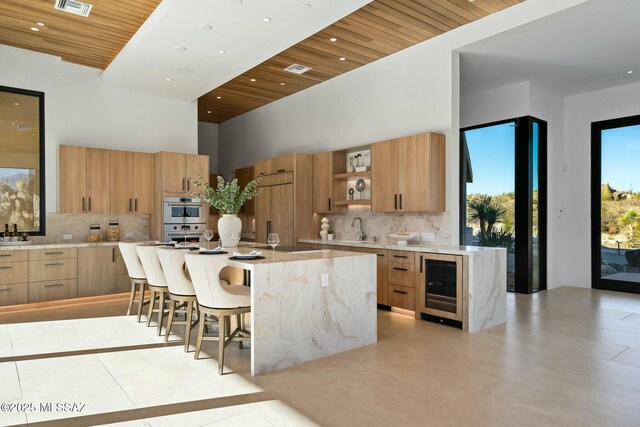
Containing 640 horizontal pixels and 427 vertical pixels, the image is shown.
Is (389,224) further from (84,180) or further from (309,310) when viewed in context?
(84,180)

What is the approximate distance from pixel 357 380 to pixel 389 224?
3339mm

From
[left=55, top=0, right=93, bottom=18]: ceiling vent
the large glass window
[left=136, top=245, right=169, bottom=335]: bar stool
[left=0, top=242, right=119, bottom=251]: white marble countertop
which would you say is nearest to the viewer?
[left=136, top=245, right=169, bottom=335]: bar stool

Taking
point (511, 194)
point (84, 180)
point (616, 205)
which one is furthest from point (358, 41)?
point (616, 205)

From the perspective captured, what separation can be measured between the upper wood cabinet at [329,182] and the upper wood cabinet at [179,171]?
1.99 metres

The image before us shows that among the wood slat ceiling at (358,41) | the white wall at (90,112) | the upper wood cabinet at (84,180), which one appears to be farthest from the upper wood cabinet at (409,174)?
the upper wood cabinet at (84,180)

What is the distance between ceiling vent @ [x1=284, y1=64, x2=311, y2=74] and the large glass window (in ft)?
12.5

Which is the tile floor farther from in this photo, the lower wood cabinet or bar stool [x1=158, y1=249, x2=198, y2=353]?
the lower wood cabinet

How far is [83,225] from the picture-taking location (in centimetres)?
670

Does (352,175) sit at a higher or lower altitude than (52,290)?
higher

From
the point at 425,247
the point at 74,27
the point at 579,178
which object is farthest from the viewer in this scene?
the point at 579,178

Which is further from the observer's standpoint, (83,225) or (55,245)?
(83,225)

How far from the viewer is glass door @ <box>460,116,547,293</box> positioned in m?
6.68

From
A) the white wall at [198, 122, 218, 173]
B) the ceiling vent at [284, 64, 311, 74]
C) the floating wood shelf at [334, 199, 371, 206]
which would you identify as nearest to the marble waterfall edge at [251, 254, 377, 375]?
the floating wood shelf at [334, 199, 371, 206]

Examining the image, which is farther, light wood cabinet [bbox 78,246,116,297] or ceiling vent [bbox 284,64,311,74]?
ceiling vent [bbox 284,64,311,74]
